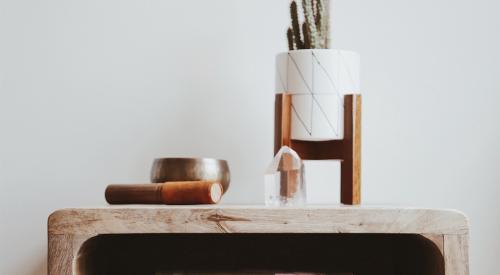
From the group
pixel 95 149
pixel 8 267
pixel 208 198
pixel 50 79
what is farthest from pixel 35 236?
pixel 208 198

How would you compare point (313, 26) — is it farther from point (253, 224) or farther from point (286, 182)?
point (253, 224)

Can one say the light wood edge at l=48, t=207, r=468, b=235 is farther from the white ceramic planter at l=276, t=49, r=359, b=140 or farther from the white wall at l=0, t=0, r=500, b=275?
the white wall at l=0, t=0, r=500, b=275

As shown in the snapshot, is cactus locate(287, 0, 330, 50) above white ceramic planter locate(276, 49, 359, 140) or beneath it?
above

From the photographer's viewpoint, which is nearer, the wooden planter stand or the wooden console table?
the wooden console table

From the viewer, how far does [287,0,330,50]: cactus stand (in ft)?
3.42

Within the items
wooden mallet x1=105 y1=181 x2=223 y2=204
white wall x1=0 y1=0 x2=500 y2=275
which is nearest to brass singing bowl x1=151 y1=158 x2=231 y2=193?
wooden mallet x1=105 y1=181 x2=223 y2=204

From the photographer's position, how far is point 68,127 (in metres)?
1.29

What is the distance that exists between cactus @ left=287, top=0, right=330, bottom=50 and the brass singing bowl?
0.28m

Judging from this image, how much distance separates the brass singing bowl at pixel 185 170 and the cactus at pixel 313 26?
281 mm

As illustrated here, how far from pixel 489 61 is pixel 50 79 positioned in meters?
1.00

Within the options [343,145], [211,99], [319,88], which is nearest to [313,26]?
[319,88]

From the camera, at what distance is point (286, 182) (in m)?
0.96

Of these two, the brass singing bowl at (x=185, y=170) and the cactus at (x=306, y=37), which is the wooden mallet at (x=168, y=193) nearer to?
the brass singing bowl at (x=185, y=170)

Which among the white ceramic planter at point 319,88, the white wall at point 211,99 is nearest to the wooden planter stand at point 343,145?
the white ceramic planter at point 319,88
